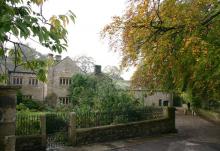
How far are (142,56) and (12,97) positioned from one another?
8759 millimetres

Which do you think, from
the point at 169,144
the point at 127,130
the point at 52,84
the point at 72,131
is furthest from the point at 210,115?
the point at 52,84

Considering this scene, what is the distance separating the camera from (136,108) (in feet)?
66.0

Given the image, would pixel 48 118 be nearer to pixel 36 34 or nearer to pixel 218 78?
pixel 218 78

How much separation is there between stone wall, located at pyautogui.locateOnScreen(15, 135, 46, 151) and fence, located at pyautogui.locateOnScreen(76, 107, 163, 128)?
2789 mm

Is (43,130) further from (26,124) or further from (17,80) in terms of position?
(17,80)

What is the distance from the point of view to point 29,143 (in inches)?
560

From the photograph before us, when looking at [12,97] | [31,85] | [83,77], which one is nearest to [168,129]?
[12,97]

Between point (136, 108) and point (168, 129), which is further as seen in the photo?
point (168, 129)

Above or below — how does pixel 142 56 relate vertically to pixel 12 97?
above

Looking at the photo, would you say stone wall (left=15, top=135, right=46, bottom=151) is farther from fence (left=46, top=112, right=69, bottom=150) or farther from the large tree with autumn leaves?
the large tree with autumn leaves

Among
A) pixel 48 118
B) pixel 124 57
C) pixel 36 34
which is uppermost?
pixel 124 57

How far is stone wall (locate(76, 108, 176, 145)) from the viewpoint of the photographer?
54.5 feet

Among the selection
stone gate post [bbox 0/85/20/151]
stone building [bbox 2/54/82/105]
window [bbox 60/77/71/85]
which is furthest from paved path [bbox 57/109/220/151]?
window [bbox 60/77/71/85]

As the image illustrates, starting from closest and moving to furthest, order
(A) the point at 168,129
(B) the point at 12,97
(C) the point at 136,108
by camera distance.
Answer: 1. (B) the point at 12,97
2. (C) the point at 136,108
3. (A) the point at 168,129
